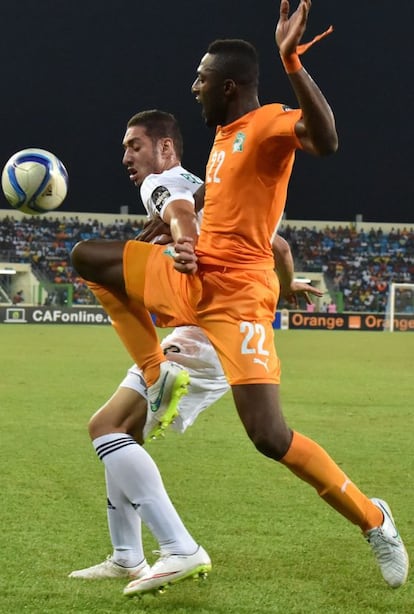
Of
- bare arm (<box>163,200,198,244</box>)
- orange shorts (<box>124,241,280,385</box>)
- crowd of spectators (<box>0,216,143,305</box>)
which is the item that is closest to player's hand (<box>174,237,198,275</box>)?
bare arm (<box>163,200,198,244</box>)

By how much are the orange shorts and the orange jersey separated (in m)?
0.09

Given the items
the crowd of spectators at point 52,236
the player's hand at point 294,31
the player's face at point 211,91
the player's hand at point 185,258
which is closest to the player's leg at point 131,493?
the player's hand at point 185,258

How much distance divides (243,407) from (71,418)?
5.83 m

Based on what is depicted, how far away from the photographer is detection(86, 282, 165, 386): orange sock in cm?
387

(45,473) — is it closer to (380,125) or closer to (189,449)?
(189,449)

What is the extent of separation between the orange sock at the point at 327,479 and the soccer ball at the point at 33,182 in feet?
13.7

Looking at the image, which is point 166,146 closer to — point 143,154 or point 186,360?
point 143,154

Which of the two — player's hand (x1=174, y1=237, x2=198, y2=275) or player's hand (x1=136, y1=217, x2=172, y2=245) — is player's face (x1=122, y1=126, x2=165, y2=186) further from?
player's hand (x1=174, y1=237, x2=198, y2=275)

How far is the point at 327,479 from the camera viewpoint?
12.3 ft

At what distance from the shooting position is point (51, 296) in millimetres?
36938

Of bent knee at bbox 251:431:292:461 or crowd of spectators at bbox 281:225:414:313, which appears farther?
crowd of spectators at bbox 281:225:414:313

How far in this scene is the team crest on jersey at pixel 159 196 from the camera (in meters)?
4.05

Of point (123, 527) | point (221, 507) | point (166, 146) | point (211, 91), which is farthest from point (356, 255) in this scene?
point (123, 527)

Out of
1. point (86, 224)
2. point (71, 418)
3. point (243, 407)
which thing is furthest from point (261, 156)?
point (86, 224)
